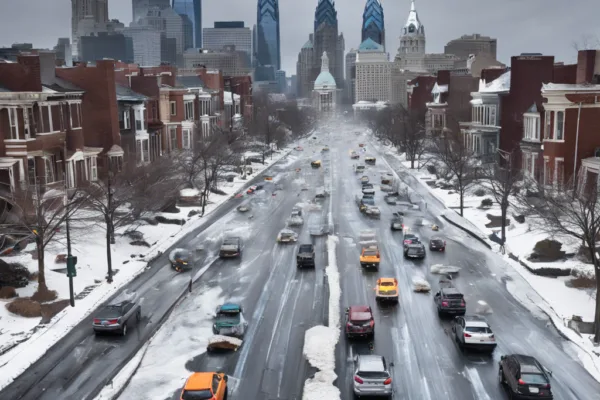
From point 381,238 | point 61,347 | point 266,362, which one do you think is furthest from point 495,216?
point 61,347

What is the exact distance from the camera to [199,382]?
22.7 m

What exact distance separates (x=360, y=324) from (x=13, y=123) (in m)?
28.1

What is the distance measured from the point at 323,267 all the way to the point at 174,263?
29.2 feet

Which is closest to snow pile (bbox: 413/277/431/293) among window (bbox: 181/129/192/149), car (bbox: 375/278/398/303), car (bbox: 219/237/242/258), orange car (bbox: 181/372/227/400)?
car (bbox: 375/278/398/303)

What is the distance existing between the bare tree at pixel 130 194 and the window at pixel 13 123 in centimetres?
563

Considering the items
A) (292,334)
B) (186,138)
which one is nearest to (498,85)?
(186,138)

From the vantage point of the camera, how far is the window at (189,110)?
87938mm

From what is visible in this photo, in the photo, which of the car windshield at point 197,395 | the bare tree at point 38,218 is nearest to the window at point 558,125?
the bare tree at point 38,218

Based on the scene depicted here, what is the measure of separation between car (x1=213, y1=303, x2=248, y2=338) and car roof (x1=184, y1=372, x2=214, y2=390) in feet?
21.4

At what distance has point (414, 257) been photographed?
43.6m

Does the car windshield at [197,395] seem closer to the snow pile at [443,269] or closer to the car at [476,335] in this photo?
the car at [476,335]

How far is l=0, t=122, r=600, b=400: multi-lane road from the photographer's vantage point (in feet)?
81.5

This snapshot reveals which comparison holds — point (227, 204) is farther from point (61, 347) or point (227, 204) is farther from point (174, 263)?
point (61, 347)

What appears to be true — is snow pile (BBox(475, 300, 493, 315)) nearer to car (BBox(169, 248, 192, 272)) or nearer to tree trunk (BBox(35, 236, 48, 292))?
car (BBox(169, 248, 192, 272))
